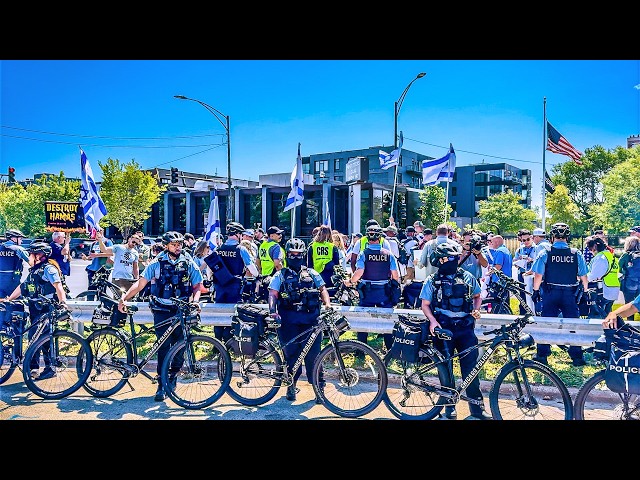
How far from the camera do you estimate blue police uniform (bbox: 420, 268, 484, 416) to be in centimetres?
487

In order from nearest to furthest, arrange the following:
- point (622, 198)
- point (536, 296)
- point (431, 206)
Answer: point (536, 296) → point (622, 198) → point (431, 206)

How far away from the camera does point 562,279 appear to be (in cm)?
663

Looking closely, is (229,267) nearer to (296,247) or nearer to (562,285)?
(296,247)

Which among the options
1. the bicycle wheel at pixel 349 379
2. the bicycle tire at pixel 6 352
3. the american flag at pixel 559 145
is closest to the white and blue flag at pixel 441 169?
the american flag at pixel 559 145

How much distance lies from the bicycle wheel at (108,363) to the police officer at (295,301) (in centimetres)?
192

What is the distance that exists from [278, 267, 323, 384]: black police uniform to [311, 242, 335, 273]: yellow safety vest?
98.6 inches

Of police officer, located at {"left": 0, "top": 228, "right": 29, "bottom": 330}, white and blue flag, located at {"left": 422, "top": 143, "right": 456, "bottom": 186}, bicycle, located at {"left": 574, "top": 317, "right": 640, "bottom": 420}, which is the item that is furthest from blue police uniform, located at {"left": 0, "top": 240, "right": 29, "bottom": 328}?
white and blue flag, located at {"left": 422, "top": 143, "right": 456, "bottom": 186}

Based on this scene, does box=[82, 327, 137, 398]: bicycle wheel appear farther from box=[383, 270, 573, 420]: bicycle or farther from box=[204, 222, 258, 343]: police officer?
box=[383, 270, 573, 420]: bicycle

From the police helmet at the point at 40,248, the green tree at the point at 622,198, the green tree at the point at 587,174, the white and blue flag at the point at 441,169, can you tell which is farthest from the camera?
the green tree at the point at 587,174

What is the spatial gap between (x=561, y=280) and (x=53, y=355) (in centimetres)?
692

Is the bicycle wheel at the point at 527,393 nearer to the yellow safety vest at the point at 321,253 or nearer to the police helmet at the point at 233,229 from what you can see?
the yellow safety vest at the point at 321,253

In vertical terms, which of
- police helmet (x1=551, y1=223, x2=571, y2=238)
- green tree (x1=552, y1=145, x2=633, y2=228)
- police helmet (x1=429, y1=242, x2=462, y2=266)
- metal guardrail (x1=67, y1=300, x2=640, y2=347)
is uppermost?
green tree (x1=552, y1=145, x2=633, y2=228)

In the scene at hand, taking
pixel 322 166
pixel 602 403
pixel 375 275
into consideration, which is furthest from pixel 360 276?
pixel 322 166

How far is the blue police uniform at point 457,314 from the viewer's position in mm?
4871
